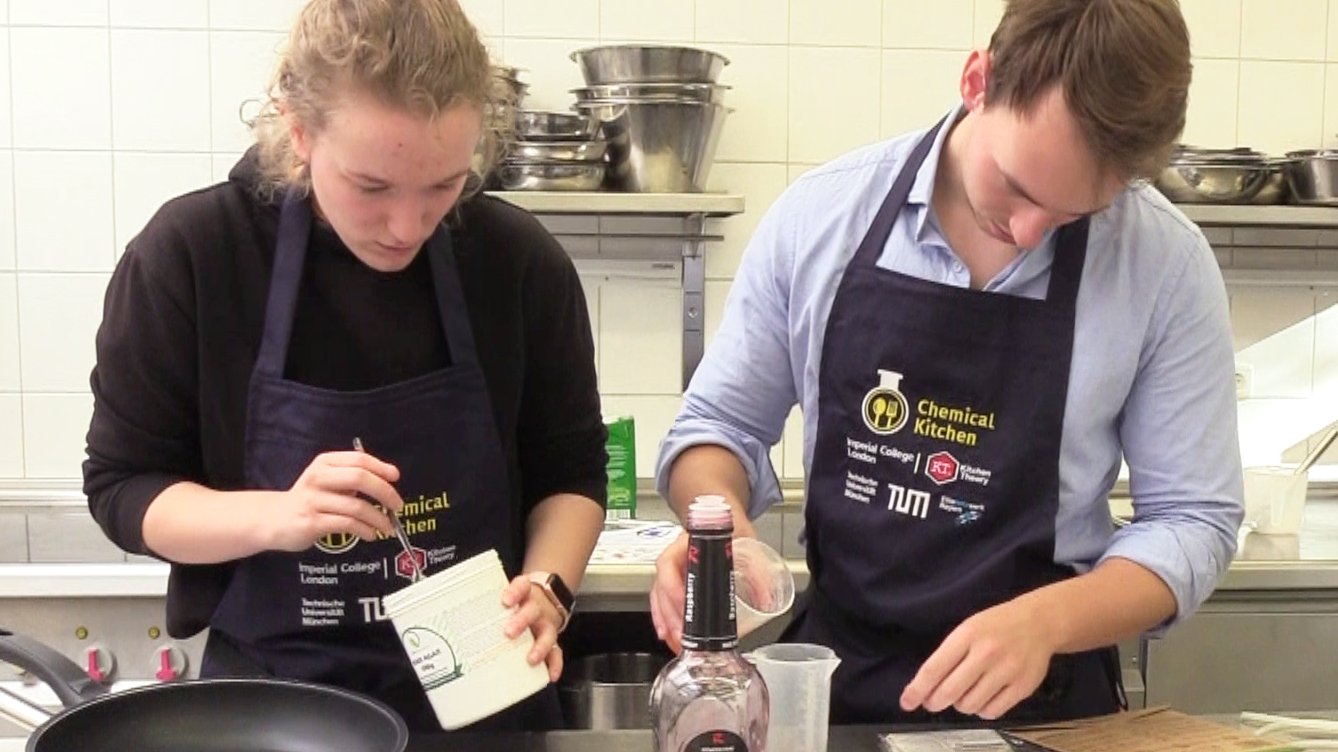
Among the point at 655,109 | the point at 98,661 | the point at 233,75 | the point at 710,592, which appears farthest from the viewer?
the point at 233,75

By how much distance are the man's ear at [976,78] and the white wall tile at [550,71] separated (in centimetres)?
135

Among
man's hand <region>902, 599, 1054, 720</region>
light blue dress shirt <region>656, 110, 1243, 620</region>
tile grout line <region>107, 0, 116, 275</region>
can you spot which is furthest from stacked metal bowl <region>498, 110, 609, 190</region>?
man's hand <region>902, 599, 1054, 720</region>

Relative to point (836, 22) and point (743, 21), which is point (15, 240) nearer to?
point (743, 21)

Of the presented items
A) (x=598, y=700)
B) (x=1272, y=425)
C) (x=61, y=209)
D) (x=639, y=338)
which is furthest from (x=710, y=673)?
(x=1272, y=425)

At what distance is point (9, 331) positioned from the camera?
7.56 ft

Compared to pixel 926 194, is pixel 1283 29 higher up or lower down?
higher up

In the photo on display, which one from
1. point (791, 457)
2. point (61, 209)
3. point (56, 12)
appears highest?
point (56, 12)

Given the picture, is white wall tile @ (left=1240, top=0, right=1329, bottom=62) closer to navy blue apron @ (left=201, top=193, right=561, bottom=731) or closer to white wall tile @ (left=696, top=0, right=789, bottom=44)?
white wall tile @ (left=696, top=0, right=789, bottom=44)

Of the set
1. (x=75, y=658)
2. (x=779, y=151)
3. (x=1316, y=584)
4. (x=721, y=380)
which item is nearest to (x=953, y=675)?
(x=721, y=380)

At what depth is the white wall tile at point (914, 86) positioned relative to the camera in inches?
94.7

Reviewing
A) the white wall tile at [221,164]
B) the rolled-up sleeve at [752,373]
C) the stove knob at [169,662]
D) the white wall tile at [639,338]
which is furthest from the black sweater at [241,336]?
the white wall tile at [221,164]

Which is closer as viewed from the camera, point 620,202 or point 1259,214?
point 620,202

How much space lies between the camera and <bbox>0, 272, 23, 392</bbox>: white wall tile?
230 centimetres

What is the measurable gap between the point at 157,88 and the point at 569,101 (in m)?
0.73
